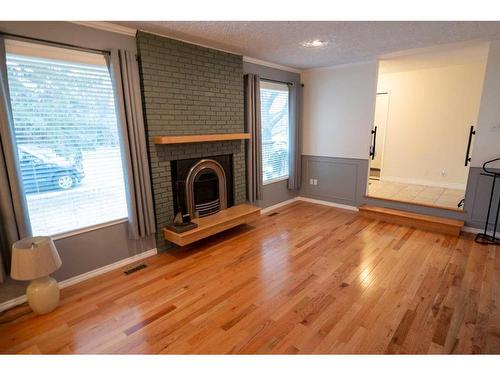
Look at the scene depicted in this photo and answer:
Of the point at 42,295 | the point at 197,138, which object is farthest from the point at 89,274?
the point at 197,138

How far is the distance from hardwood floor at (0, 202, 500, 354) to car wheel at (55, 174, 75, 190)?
3.20 feet

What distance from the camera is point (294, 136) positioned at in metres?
4.97

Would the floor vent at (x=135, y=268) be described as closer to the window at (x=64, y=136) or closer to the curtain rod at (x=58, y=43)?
the window at (x=64, y=136)

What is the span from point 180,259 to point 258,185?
1806 mm

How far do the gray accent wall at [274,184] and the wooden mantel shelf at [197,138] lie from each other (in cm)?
107

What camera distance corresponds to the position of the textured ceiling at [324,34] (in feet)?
8.64

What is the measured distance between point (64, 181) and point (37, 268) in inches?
31.4

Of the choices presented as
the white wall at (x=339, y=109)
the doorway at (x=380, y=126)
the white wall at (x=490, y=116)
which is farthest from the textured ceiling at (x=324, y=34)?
the doorway at (x=380, y=126)

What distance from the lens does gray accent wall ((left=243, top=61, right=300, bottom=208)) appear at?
4.20 m

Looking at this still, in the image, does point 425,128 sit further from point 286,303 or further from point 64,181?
point 64,181

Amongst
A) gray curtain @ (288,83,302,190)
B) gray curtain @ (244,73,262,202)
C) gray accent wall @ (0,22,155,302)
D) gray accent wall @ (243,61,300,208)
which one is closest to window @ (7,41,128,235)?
gray accent wall @ (0,22,155,302)

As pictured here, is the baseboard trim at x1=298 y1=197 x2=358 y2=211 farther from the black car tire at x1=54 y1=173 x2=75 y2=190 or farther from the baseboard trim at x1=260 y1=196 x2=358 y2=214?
the black car tire at x1=54 y1=173 x2=75 y2=190
